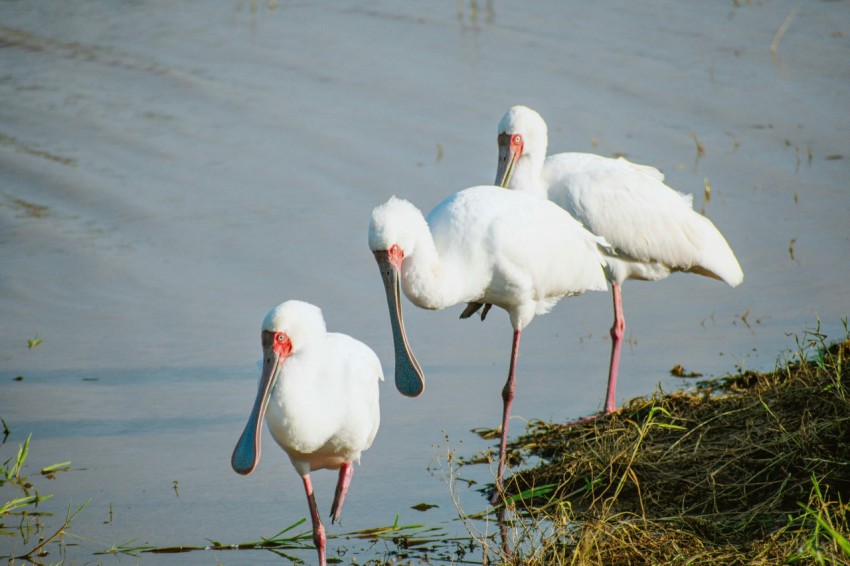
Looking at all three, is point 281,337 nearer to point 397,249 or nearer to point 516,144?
point 397,249

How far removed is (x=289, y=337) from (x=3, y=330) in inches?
143

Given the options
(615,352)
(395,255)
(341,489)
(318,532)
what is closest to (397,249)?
(395,255)

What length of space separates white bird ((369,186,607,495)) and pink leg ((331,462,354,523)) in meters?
0.57

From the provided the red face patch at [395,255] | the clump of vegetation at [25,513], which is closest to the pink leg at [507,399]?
the red face patch at [395,255]

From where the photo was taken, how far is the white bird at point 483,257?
6023mm

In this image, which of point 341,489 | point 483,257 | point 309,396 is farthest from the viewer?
point 483,257

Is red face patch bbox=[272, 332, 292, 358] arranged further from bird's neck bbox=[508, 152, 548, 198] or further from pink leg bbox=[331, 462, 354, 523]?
bird's neck bbox=[508, 152, 548, 198]

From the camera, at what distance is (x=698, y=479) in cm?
568

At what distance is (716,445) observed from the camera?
5973 mm

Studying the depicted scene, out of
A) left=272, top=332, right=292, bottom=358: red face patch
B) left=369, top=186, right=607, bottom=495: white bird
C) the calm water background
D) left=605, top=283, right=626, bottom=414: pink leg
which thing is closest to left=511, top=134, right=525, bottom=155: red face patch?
left=369, top=186, right=607, bottom=495: white bird

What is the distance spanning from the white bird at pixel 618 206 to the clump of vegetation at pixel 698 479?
1.40 m

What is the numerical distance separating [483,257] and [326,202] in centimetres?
413

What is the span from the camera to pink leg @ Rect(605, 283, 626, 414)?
7.07m

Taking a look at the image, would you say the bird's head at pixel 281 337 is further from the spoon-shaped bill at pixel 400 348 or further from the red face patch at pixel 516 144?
the red face patch at pixel 516 144
